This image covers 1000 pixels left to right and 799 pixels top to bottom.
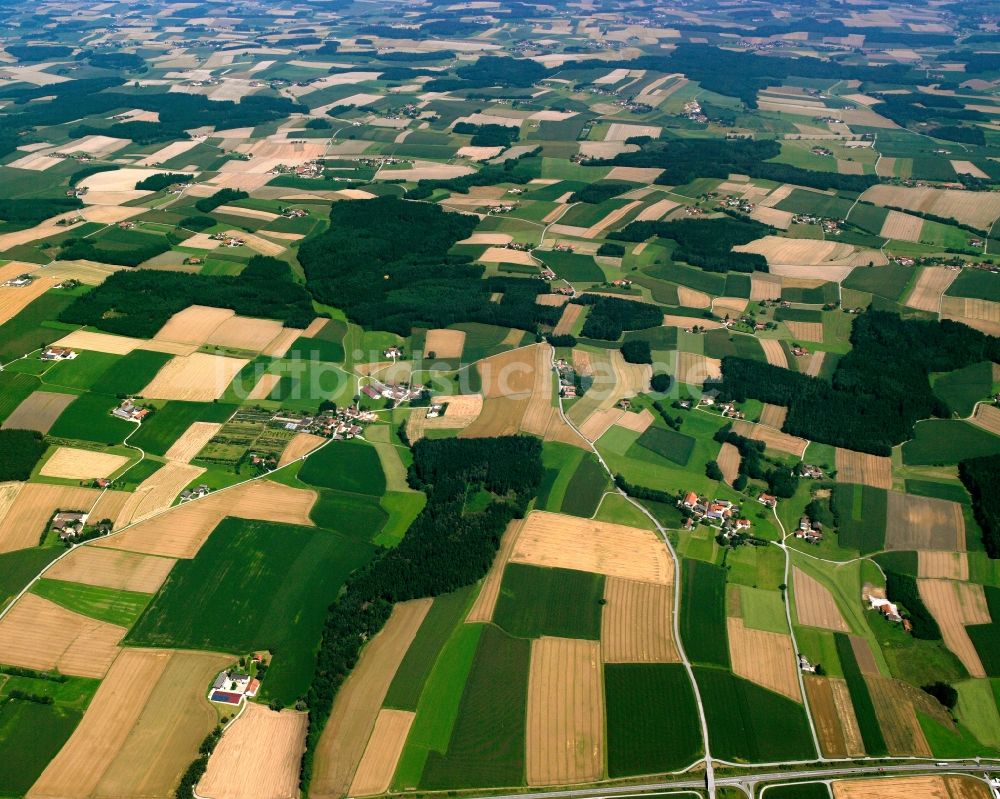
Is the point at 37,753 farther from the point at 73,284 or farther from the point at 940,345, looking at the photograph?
the point at 940,345

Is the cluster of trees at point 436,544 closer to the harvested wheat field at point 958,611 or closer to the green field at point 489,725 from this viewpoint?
the green field at point 489,725

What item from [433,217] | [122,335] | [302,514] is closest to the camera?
[302,514]

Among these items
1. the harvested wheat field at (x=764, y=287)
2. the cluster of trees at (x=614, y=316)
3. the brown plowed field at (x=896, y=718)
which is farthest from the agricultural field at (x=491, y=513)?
the harvested wheat field at (x=764, y=287)

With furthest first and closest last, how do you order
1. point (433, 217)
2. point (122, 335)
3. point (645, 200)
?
point (645, 200) < point (433, 217) < point (122, 335)

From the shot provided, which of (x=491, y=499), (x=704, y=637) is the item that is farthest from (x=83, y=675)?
(x=704, y=637)

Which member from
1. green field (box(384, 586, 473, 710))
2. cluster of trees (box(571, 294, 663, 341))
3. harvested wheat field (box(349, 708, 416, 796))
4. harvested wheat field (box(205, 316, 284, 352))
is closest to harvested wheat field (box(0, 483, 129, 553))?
harvested wheat field (box(205, 316, 284, 352))

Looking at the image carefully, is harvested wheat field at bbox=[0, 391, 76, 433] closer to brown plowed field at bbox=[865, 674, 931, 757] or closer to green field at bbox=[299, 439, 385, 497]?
green field at bbox=[299, 439, 385, 497]
